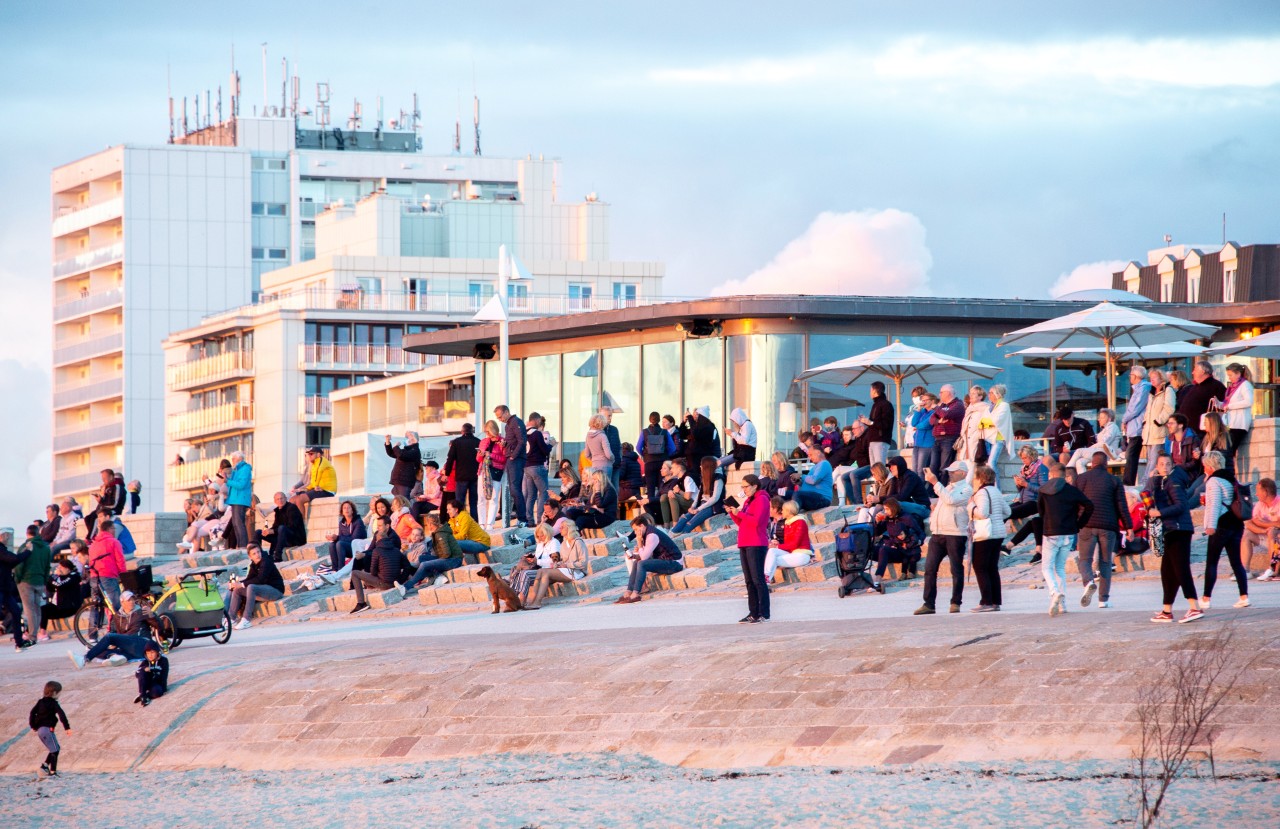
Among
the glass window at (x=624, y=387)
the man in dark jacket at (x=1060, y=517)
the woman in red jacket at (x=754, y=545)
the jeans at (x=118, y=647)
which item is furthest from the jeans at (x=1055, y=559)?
the glass window at (x=624, y=387)

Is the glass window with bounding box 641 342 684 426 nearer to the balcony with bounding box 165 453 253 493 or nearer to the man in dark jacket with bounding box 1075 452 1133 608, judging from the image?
the man in dark jacket with bounding box 1075 452 1133 608

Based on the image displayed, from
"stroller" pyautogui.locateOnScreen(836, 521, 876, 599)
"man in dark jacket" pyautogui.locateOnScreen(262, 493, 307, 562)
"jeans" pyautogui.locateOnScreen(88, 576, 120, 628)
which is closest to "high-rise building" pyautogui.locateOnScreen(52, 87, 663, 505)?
"man in dark jacket" pyautogui.locateOnScreen(262, 493, 307, 562)

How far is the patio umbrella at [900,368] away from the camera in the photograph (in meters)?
28.4

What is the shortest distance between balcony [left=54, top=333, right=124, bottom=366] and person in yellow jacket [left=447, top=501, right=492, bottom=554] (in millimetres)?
69494

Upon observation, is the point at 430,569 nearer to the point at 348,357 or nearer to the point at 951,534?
the point at 951,534

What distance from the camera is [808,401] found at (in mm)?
33188

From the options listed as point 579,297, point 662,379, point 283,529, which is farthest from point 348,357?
point 283,529

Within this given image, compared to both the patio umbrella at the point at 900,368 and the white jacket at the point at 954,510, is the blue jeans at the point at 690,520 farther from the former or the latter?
the white jacket at the point at 954,510

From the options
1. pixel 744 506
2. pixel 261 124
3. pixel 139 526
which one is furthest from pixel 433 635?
pixel 261 124

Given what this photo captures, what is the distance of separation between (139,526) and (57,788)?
19782 mm

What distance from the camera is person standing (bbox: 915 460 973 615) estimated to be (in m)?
17.4

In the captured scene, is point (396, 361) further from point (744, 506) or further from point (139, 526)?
point (744, 506)

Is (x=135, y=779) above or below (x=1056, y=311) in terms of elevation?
below

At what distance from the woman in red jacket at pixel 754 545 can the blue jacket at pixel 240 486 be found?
41.7 ft
